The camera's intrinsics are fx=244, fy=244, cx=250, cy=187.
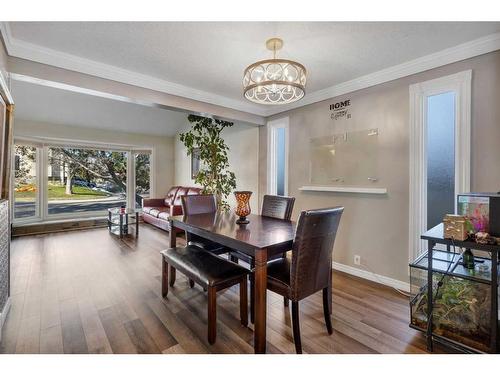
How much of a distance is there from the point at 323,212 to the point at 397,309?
139 centimetres

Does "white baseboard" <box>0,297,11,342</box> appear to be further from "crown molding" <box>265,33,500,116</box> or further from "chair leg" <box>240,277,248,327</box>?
"crown molding" <box>265,33,500,116</box>

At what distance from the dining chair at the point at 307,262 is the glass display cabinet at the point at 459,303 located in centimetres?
63

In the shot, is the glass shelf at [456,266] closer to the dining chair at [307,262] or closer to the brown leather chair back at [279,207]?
the dining chair at [307,262]

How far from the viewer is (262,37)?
6.66 ft

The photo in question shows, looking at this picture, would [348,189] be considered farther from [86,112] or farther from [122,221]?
[86,112]

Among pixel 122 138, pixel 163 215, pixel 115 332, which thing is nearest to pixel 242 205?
pixel 115 332

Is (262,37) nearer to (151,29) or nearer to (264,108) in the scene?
(151,29)

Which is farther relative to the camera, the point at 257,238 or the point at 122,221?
the point at 122,221

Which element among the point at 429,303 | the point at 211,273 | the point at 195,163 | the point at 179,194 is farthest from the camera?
the point at 195,163

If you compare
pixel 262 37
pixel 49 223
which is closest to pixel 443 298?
pixel 262 37

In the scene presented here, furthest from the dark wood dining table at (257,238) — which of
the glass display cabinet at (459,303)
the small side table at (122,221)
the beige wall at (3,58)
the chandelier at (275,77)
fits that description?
the small side table at (122,221)

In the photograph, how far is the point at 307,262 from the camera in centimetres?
163

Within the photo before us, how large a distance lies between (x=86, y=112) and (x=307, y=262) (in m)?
5.43
